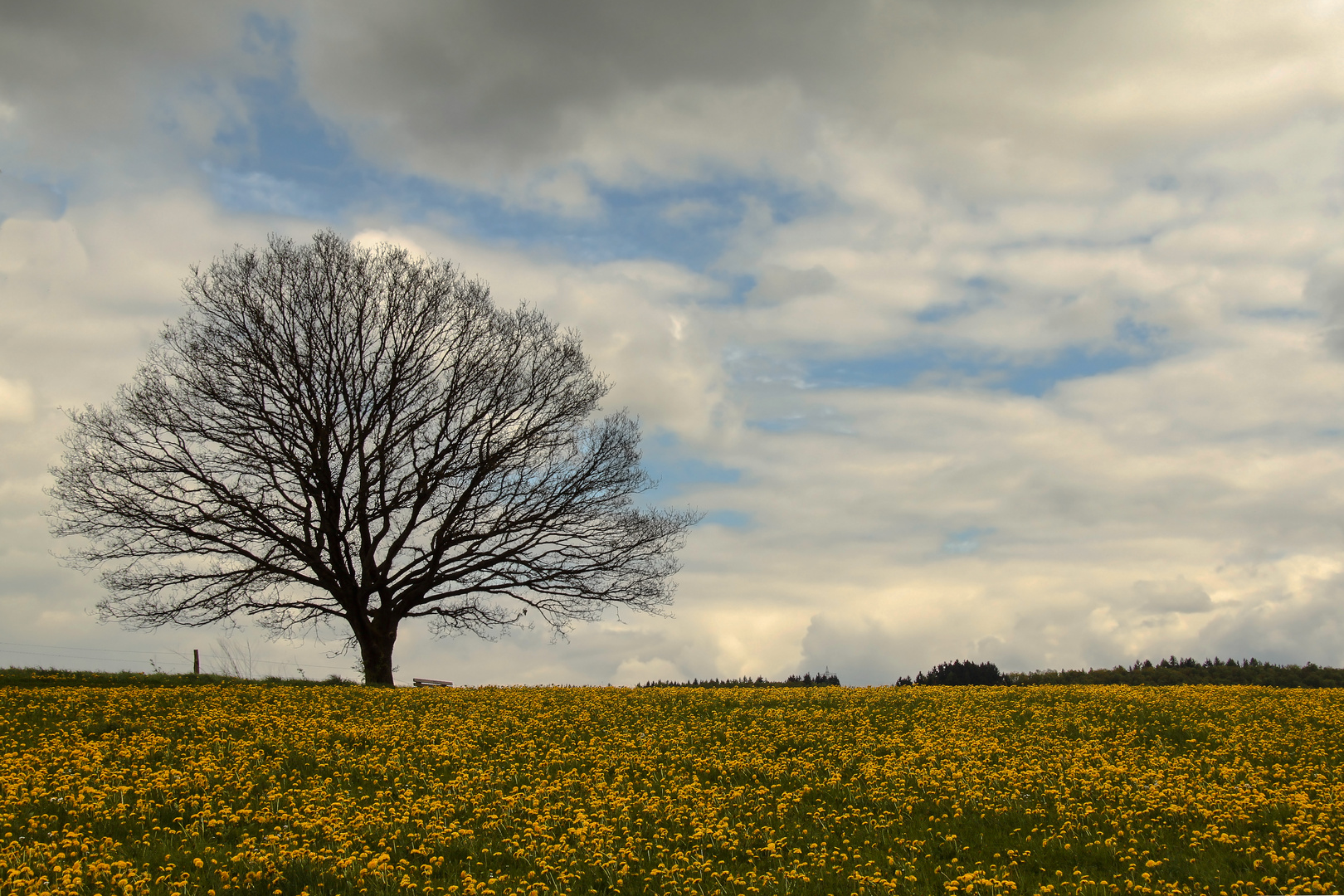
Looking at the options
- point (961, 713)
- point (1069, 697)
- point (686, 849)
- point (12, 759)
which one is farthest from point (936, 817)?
point (1069, 697)

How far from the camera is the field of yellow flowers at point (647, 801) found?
863cm

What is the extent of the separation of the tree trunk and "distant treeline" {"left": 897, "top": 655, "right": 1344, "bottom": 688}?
16241mm

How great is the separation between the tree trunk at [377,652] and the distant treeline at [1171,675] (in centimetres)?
1624

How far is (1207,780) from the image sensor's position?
13352 millimetres

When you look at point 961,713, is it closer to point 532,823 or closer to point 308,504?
point 532,823

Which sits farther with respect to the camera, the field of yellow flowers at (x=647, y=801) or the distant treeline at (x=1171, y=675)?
the distant treeline at (x=1171, y=675)

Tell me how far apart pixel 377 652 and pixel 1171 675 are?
2611 centimetres

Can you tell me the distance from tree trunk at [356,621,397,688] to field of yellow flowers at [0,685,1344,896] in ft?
27.6

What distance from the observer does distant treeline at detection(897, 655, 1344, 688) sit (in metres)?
30.8

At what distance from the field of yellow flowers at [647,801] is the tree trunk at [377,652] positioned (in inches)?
331

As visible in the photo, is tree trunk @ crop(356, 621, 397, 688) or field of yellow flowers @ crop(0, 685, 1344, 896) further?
tree trunk @ crop(356, 621, 397, 688)

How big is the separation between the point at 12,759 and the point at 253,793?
11.2 feet

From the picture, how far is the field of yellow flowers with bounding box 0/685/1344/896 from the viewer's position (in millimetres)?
8633

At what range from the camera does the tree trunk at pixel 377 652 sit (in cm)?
2717
